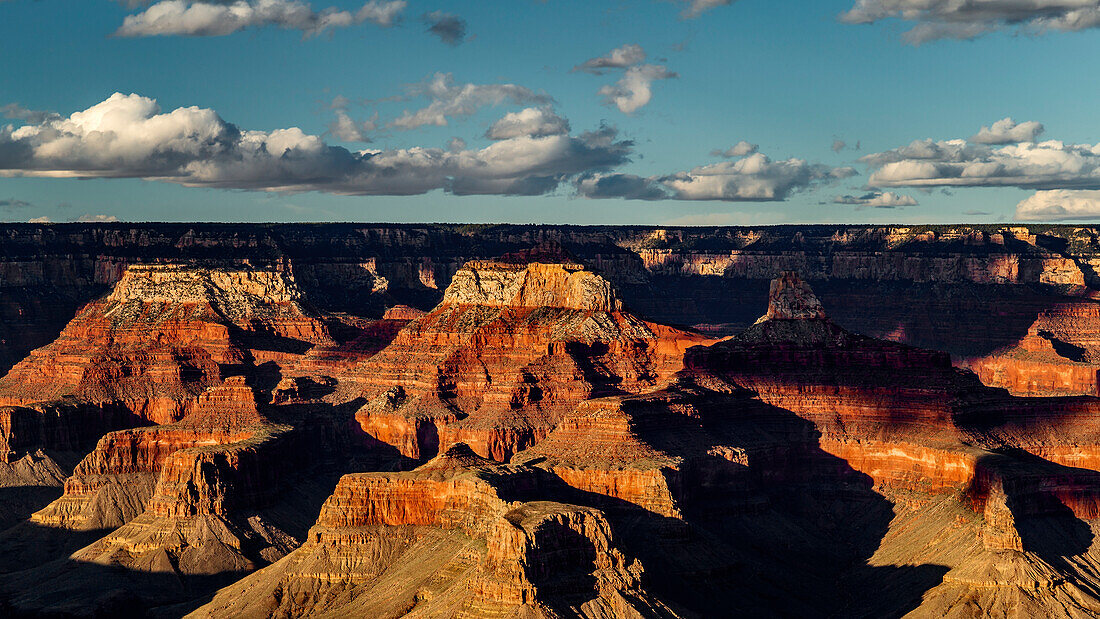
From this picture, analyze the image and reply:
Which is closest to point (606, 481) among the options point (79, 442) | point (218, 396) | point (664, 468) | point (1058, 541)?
point (664, 468)

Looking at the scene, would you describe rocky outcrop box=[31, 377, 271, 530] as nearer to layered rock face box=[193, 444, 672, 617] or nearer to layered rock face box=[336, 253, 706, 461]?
layered rock face box=[336, 253, 706, 461]

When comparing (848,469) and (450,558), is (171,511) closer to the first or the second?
(450,558)

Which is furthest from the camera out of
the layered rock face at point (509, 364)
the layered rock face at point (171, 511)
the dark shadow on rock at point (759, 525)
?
the layered rock face at point (509, 364)

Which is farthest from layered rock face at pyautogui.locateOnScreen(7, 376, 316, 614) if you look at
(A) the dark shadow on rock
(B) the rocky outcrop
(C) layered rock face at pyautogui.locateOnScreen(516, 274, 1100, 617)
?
(A) the dark shadow on rock

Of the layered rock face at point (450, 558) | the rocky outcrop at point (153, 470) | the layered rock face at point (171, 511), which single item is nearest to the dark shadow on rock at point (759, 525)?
the layered rock face at point (450, 558)

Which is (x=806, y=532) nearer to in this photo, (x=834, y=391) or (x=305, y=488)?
(x=834, y=391)

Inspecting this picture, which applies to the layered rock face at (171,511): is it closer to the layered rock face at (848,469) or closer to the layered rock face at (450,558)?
the layered rock face at (450,558)
